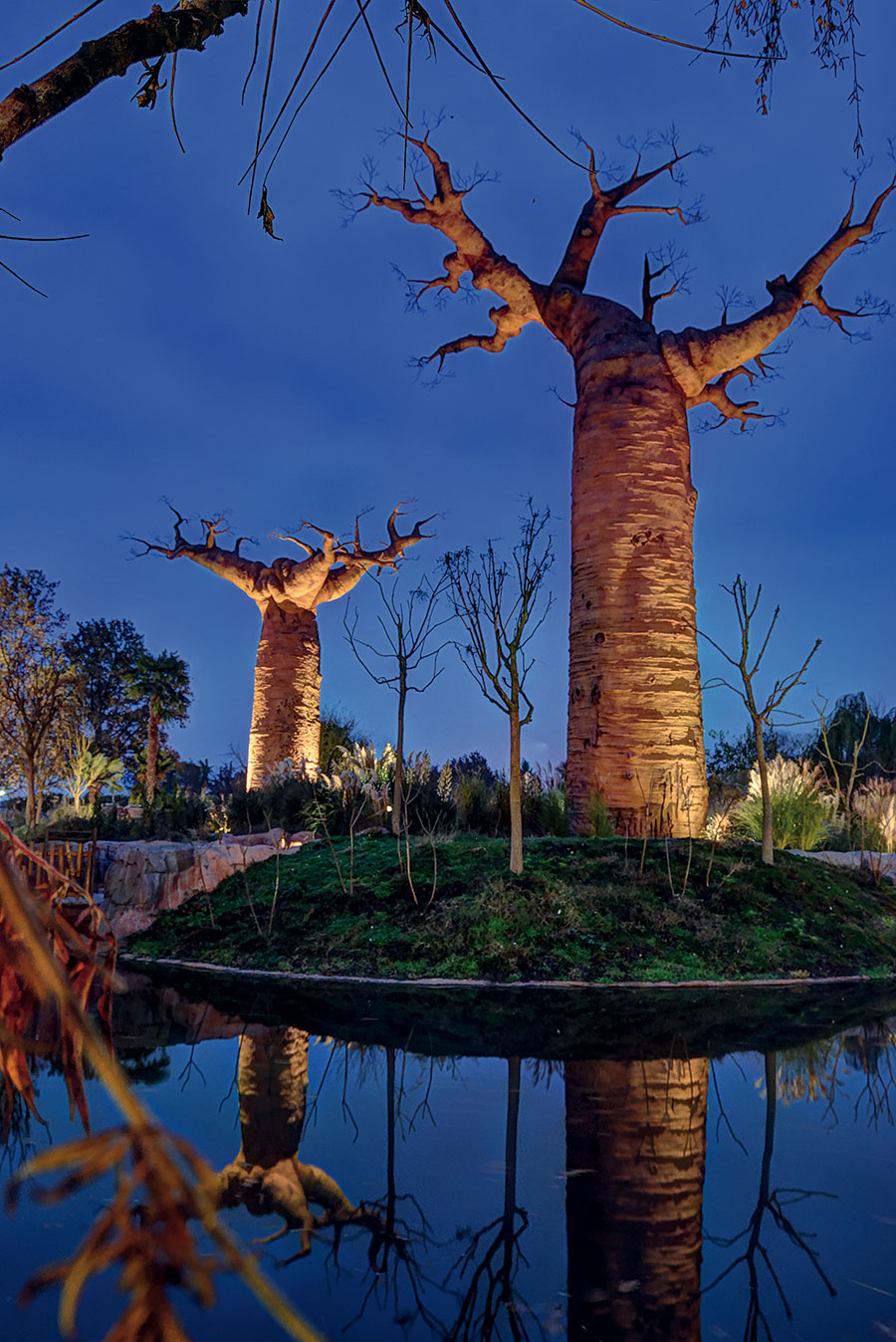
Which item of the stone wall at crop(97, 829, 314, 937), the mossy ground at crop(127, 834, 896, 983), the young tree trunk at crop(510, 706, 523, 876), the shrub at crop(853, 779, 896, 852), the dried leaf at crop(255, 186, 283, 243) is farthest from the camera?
the shrub at crop(853, 779, 896, 852)

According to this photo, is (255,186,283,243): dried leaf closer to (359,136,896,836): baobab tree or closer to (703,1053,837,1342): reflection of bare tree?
A: (703,1053,837,1342): reflection of bare tree

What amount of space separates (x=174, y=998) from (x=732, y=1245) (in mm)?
4777

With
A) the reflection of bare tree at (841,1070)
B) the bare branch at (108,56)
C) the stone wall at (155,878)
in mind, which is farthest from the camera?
the stone wall at (155,878)

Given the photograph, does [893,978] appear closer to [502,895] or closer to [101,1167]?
[502,895]

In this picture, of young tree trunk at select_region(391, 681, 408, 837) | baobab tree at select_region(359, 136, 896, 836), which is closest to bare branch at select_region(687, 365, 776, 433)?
baobab tree at select_region(359, 136, 896, 836)

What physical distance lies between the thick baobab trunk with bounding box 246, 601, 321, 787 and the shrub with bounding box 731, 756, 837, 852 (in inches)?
404

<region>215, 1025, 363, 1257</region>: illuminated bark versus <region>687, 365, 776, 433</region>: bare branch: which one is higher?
<region>687, 365, 776, 433</region>: bare branch

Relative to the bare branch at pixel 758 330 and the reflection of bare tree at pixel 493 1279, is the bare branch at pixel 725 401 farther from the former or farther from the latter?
the reflection of bare tree at pixel 493 1279

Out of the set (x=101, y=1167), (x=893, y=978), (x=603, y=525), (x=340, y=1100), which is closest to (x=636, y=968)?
(x=893, y=978)

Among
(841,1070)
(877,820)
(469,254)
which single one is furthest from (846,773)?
(841,1070)

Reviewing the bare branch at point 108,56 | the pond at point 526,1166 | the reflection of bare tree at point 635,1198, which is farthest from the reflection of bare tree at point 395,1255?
the bare branch at point 108,56

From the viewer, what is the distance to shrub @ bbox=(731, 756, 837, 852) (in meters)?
12.4

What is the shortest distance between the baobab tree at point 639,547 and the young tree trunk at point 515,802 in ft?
6.12

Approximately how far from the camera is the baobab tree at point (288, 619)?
813 inches
